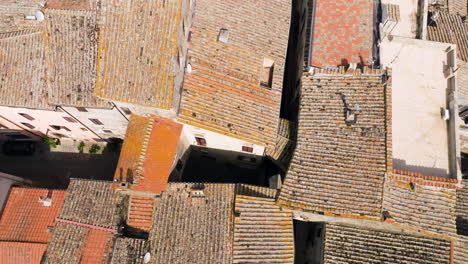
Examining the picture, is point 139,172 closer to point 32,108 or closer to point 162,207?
point 162,207

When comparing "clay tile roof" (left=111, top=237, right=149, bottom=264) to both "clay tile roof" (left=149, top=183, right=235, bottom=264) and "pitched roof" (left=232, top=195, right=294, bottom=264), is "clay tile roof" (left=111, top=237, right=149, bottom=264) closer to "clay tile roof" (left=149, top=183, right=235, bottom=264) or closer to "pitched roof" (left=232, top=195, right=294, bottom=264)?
"clay tile roof" (left=149, top=183, right=235, bottom=264)

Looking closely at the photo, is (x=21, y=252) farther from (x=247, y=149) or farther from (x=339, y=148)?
(x=339, y=148)

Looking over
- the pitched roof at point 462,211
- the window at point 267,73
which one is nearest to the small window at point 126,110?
the window at point 267,73

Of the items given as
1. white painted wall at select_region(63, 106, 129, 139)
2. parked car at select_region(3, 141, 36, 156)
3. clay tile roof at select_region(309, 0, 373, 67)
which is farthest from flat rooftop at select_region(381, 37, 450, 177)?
parked car at select_region(3, 141, 36, 156)

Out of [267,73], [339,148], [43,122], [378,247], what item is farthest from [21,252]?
[378,247]

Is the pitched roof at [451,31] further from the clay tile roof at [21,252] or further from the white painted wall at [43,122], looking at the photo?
the clay tile roof at [21,252]

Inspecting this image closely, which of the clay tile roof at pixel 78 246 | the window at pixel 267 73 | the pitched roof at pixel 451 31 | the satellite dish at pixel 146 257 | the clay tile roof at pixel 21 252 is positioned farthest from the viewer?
the pitched roof at pixel 451 31

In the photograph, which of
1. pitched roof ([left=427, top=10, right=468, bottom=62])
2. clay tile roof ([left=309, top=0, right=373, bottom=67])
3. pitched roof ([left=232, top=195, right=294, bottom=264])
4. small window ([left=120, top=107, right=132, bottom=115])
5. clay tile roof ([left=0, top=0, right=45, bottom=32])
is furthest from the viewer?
pitched roof ([left=427, top=10, right=468, bottom=62])
